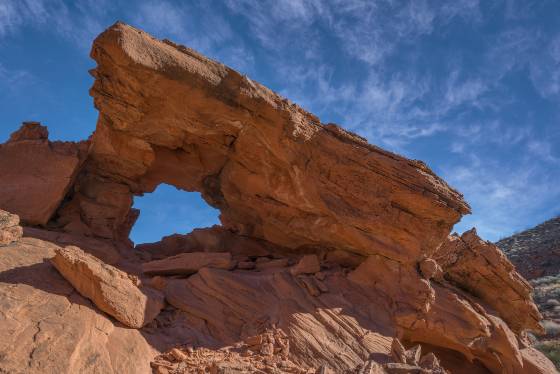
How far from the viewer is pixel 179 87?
28.6 ft

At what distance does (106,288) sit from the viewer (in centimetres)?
707

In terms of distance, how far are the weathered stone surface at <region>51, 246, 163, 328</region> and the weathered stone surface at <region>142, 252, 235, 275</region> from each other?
6.23ft

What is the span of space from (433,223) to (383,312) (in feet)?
9.19

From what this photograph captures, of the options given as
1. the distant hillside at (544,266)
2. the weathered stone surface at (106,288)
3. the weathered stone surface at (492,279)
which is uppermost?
the distant hillside at (544,266)

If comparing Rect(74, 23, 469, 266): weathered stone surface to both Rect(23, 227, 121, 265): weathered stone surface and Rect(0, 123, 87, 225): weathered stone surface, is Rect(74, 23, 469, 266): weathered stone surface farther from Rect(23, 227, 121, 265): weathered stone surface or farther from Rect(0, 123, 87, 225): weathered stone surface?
Rect(23, 227, 121, 265): weathered stone surface

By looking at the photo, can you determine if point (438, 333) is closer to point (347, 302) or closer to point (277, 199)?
point (347, 302)

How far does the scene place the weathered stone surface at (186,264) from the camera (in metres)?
9.63

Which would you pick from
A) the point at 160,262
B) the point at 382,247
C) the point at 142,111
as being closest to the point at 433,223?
the point at 382,247

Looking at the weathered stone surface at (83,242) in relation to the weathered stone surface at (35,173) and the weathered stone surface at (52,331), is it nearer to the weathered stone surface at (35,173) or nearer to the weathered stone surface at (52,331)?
the weathered stone surface at (35,173)

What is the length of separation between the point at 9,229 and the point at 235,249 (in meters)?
6.10

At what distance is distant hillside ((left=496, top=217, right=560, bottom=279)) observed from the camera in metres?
28.3

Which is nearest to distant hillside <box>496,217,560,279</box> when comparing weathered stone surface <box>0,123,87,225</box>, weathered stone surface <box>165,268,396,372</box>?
weathered stone surface <box>165,268,396,372</box>

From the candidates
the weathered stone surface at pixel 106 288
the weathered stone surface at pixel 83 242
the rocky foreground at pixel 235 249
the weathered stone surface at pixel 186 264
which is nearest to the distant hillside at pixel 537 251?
the rocky foreground at pixel 235 249

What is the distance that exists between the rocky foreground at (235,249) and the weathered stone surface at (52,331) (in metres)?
0.04
